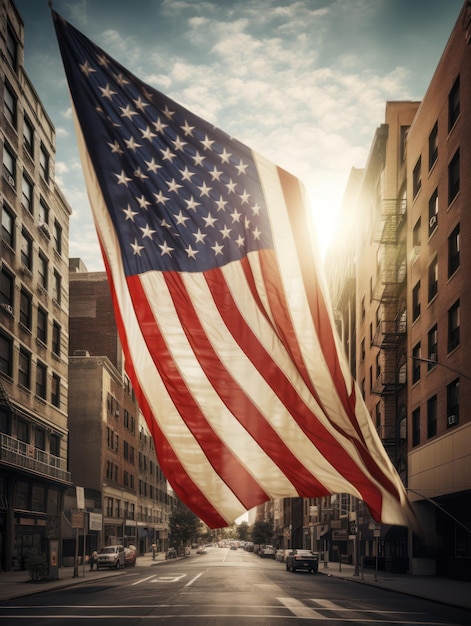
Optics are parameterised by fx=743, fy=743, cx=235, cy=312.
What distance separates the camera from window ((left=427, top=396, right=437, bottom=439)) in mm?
40219

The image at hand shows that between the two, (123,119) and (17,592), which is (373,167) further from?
(123,119)

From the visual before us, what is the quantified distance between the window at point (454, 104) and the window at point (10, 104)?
80.4 feet

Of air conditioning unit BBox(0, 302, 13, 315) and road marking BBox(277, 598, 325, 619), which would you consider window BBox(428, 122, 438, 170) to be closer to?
air conditioning unit BBox(0, 302, 13, 315)

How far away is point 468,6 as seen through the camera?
111 feet

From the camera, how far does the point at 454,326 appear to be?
36156 mm

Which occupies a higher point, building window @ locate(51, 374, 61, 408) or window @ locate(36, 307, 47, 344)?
window @ locate(36, 307, 47, 344)

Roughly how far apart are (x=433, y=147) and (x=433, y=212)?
12.4 ft

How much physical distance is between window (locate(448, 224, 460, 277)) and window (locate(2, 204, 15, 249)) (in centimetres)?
2437

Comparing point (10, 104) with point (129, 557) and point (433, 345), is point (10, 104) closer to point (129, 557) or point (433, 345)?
point (433, 345)

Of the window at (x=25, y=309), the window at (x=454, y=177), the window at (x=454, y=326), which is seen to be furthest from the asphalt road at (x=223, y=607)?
the window at (x=25, y=309)

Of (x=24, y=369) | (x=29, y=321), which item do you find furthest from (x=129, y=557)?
(x=29, y=321)

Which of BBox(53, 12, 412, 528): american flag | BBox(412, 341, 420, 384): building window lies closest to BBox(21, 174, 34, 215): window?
BBox(412, 341, 420, 384): building window

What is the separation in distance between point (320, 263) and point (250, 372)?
157 cm

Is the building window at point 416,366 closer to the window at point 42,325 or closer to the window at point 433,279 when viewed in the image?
the window at point 433,279
